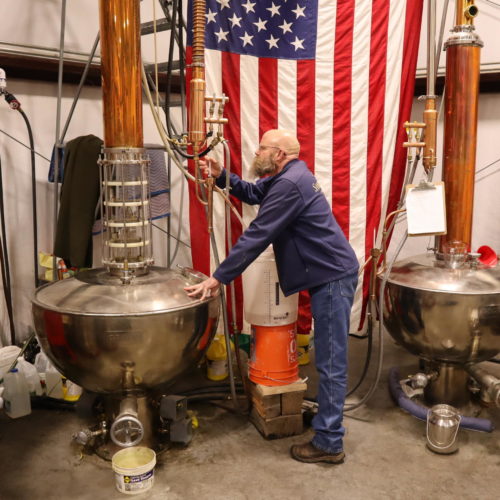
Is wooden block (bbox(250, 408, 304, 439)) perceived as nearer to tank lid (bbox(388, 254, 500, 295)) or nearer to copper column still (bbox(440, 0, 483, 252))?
tank lid (bbox(388, 254, 500, 295))

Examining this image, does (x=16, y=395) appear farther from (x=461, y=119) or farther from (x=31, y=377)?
(x=461, y=119)

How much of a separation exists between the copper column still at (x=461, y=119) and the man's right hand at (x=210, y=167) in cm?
119

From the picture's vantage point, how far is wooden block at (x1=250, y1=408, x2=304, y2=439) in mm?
2691

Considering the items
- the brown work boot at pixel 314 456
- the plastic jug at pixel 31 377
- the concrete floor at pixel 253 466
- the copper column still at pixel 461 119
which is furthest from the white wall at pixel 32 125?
the copper column still at pixel 461 119

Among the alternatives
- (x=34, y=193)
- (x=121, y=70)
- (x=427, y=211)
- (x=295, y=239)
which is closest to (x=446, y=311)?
(x=427, y=211)

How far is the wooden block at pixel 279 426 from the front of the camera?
2.69m

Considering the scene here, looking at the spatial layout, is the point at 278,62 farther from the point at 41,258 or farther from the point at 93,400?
the point at 93,400

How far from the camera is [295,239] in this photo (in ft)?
8.41

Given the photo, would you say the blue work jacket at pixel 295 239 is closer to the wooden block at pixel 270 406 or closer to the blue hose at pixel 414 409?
the wooden block at pixel 270 406

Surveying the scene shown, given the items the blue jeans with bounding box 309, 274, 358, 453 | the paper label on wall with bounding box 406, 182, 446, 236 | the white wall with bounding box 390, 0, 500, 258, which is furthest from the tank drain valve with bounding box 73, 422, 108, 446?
the white wall with bounding box 390, 0, 500, 258

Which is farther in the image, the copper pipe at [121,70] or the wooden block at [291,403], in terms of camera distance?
the wooden block at [291,403]

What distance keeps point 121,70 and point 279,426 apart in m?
1.79

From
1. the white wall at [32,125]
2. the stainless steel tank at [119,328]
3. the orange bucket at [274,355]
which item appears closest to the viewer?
the stainless steel tank at [119,328]

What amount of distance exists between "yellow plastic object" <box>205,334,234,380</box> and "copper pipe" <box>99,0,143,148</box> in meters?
1.47
